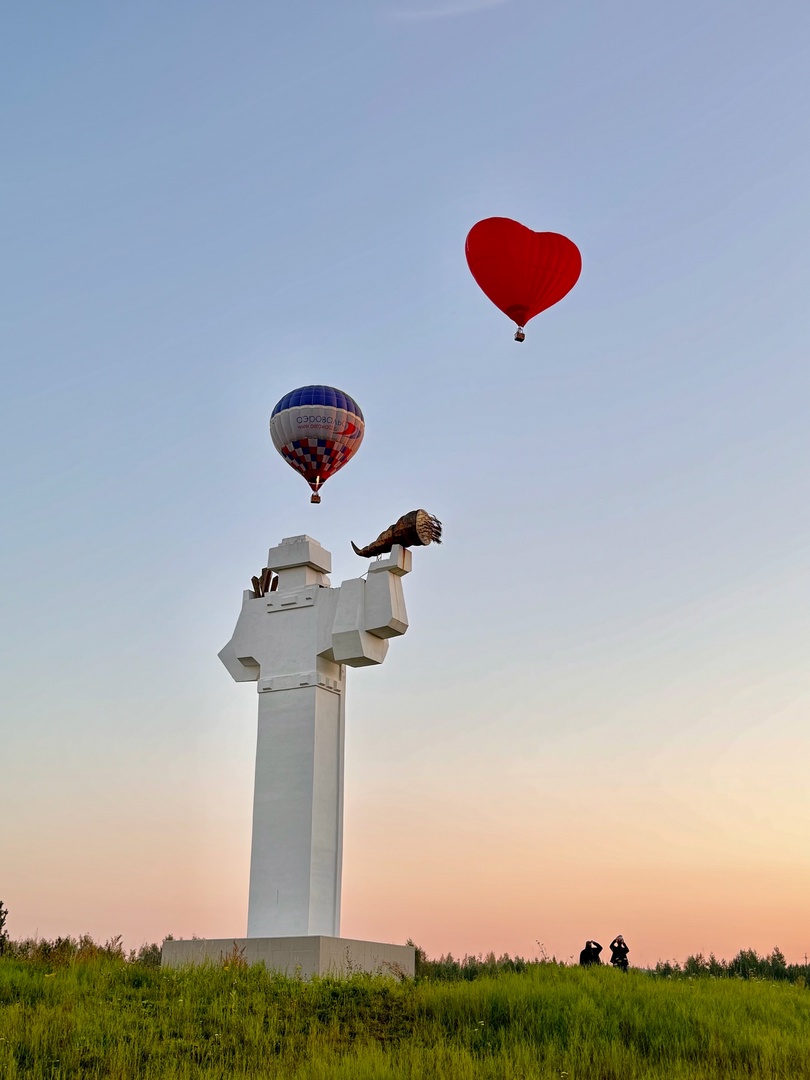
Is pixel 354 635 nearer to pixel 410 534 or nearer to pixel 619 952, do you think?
pixel 410 534

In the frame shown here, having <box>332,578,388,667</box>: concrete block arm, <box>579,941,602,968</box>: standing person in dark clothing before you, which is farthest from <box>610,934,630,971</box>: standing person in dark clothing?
<box>332,578,388,667</box>: concrete block arm

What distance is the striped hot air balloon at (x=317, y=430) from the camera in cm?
1942

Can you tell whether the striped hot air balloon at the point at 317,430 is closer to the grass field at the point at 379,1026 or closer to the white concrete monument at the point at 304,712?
the white concrete monument at the point at 304,712

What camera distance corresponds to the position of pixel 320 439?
1950 cm

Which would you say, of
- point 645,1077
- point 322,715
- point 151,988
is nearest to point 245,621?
point 322,715

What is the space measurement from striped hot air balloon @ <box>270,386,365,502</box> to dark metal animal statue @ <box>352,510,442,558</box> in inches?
78.3

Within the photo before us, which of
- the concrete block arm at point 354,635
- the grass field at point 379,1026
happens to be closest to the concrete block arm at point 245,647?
the concrete block arm at point 354,635

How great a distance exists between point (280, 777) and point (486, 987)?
497 cm

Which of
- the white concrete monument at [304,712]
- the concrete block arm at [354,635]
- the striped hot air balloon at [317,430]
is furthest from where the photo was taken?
the striped hot air balloon at [317,430]

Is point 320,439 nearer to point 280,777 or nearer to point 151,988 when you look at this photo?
point 280,777

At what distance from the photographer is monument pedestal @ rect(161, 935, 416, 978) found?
51.6 feet

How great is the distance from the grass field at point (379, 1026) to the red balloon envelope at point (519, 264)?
11.8m

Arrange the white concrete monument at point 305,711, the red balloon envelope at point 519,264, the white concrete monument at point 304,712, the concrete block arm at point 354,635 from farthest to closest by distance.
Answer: the red balloon envelope at point 519,264
the concrete block arm at point 354,635
the white concrete monument at point 304,712
the white concrete monument at point 305,711

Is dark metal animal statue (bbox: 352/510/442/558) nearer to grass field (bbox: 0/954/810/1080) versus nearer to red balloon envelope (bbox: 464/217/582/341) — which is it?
red balloon envelope (bbox: 464/217/582/341)
